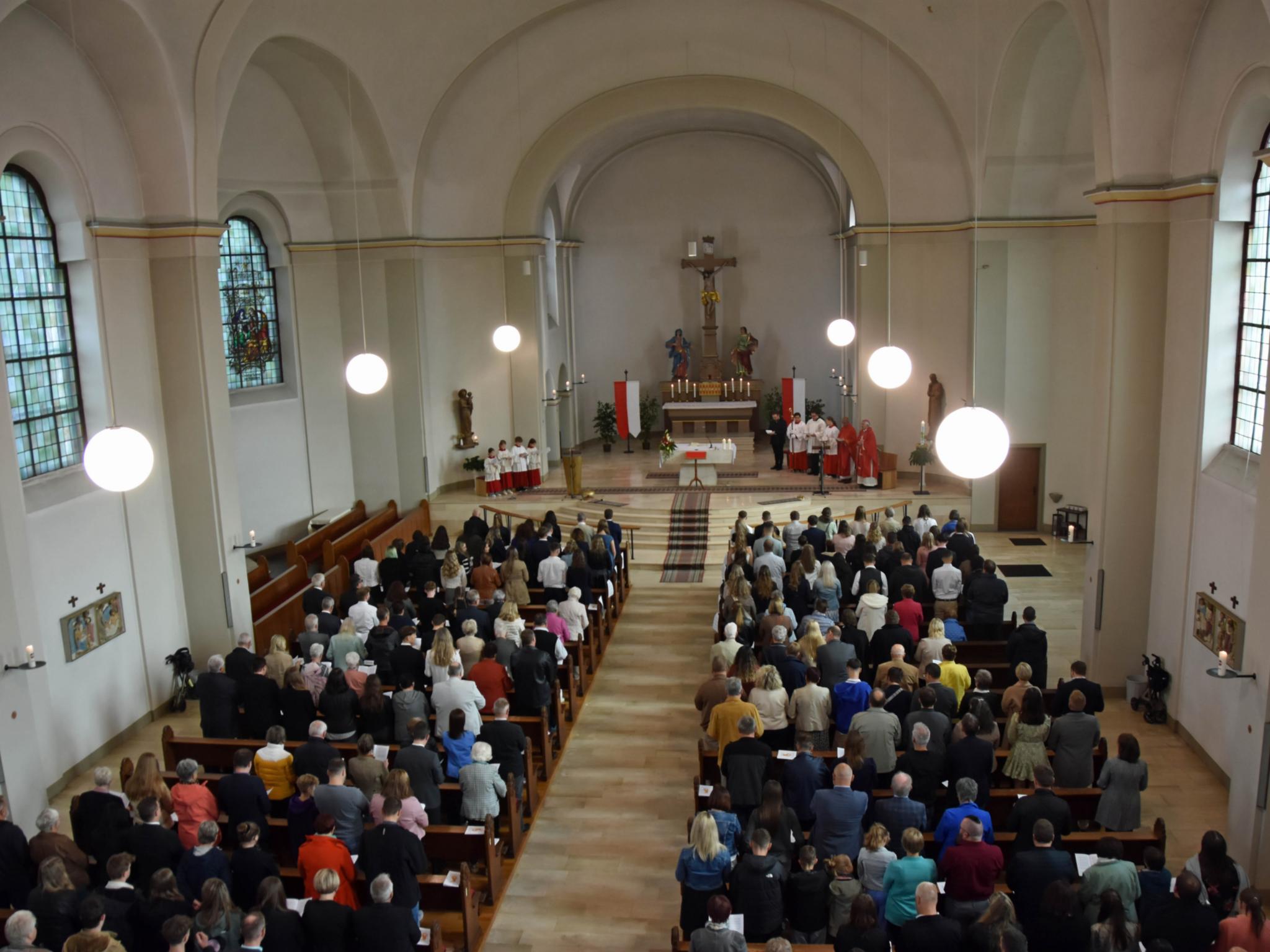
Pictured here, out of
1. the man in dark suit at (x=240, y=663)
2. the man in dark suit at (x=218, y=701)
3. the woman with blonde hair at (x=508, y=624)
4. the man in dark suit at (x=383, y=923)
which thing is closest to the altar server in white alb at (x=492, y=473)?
the woman with blonde hair at (x=508, y=624)

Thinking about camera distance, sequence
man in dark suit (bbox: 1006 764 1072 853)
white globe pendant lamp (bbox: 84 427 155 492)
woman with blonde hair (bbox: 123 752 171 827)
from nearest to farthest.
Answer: man in dark suit (bbox: 1006 764 1072 853) → woman with blonde hair (bbox: 123 752 171 827) → white globe pendant lamp (bbox: 84 427 155 492)

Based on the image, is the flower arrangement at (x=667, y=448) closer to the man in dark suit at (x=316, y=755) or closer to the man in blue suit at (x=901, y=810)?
the man in dark suit at (x=316, y=755)

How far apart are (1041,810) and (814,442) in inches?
525

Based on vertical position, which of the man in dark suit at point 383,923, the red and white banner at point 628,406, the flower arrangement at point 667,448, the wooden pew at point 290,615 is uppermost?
the red and white banner at point 628,406

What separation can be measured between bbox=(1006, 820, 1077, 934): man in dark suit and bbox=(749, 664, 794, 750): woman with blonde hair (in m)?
2.56

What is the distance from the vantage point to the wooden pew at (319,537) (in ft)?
51.6

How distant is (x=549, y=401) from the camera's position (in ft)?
70.7

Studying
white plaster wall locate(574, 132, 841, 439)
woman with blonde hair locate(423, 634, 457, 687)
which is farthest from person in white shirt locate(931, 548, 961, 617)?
white plaster wall locate(574, 132, 841, 439)

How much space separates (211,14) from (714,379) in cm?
1515

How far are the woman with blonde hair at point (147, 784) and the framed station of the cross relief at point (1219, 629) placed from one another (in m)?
8.51

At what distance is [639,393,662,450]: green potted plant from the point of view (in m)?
25.2

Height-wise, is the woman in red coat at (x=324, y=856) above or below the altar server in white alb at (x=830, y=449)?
below

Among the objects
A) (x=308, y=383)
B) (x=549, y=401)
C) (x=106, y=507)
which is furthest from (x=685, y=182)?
(x=106, y=507)

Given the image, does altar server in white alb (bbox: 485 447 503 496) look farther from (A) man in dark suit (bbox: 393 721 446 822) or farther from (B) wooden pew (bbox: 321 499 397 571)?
(A) man in dark suit (bbox: 393 721 446 822)
